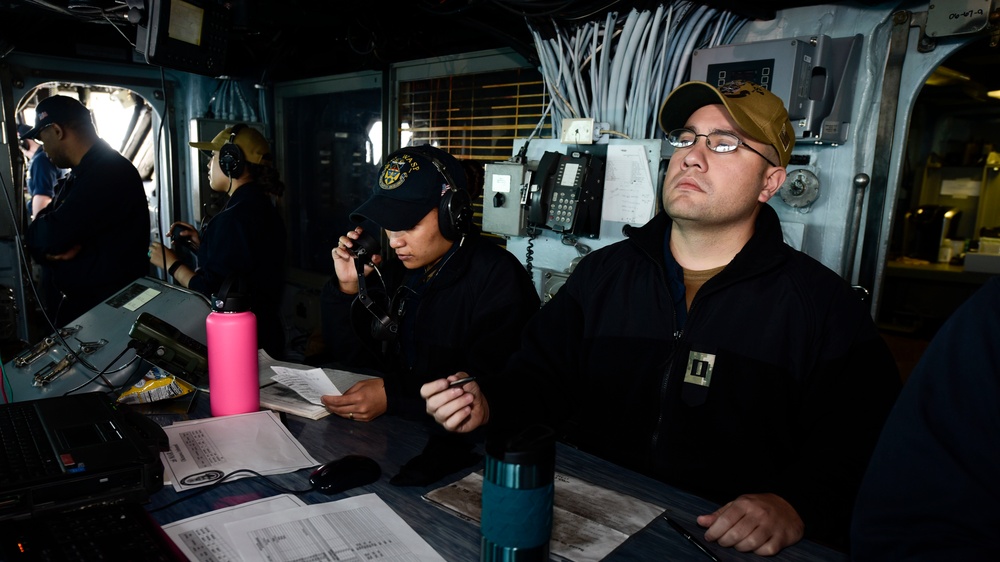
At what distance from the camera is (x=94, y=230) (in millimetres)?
3152

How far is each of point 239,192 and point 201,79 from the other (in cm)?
246

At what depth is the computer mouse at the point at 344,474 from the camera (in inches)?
45.6

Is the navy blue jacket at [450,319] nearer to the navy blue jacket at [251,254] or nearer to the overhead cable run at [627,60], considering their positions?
the navy blue jacket at [251,254]

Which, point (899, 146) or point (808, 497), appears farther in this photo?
point (899, 146)

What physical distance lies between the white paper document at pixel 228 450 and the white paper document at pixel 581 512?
0.34 metres

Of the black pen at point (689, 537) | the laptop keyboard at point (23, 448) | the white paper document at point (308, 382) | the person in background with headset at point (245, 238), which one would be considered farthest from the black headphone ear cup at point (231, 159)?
the black pen at point (689, 537)

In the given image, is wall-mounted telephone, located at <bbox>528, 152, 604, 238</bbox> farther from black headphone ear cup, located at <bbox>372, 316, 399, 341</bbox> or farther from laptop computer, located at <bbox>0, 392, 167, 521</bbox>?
laptop computer, located at <bbox>0, 392, 167, 521</bbox>

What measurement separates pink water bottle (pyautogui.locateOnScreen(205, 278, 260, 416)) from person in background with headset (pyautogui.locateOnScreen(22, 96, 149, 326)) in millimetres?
2201

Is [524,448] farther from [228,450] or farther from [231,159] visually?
[231,159]

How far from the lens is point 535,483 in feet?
2.48

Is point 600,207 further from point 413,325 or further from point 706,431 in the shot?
point 706,431

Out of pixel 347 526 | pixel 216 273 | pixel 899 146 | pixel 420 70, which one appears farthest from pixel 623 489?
pixel 420 70

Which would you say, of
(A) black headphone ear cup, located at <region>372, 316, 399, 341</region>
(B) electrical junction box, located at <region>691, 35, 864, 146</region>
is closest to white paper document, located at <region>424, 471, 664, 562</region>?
(A) black headphone ear cup, located at <region>372, 316, 399, 341</region>

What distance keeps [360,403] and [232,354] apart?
318mm
